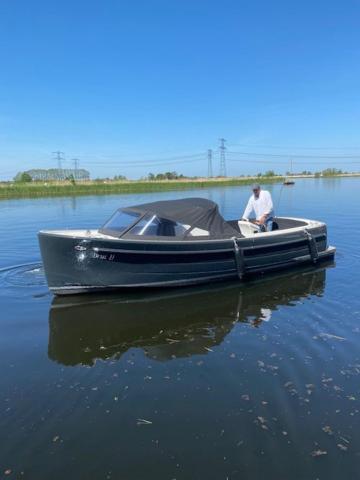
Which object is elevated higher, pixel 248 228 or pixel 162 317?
pixel 248 228

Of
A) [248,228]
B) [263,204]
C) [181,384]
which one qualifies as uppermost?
[263,204]

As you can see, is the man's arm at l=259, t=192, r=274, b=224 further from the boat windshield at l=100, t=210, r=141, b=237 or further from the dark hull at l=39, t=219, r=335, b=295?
the boat windshield at l=100, t=210, r=141, b=237

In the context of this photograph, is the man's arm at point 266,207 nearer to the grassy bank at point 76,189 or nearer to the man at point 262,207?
the man at point 262,207

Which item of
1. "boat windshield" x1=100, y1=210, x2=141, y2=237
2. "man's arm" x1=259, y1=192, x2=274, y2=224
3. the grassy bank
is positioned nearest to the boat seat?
"man's arm" x1=259, y1=192, x2=274, y2=224

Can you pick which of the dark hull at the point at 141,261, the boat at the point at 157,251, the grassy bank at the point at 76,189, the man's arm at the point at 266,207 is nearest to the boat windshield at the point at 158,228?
the boat at the point at 157,251

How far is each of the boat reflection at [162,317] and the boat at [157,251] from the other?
331 mm

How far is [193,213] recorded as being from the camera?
28.8ft

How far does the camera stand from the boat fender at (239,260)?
8.90 metres

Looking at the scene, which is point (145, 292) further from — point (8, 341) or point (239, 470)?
point (239, 470)

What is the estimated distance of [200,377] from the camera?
5.08m

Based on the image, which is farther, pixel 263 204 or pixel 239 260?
pixel 263 204

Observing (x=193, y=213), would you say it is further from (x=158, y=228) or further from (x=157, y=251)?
(x=157, y=251)

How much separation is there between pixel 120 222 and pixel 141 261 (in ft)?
4.21

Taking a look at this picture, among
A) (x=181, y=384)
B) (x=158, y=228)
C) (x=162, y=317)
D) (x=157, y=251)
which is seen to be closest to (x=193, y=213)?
(x=158, y=228)
